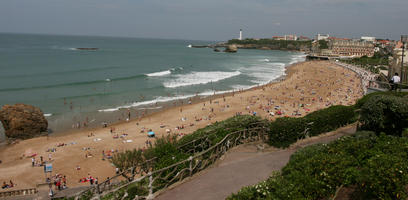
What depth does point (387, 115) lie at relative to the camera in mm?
9742

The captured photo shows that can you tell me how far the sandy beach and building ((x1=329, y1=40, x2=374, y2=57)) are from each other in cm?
8789

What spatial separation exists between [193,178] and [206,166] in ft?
3.54

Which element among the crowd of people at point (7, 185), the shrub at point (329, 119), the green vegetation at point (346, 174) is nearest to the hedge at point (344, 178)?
the green vegetation at point (346, 174)

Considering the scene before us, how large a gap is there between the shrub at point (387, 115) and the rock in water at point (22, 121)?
23.5 m

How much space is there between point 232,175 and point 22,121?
826 inches

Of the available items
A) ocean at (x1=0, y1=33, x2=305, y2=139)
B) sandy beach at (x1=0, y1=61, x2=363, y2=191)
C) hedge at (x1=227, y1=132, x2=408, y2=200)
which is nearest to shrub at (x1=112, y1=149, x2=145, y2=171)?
sandy beach at (x1=0, y1=61, x2=363, y2=191)

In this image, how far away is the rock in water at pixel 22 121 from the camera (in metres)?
22.4

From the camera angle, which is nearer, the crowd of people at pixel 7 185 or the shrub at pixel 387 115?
the shrub at pixel 387 115

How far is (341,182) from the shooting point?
19.9 ft

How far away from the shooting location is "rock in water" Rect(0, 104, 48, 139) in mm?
22422

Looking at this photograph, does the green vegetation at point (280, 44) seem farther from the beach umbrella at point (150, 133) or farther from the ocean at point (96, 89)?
the beach umbrella at point (150, 133)

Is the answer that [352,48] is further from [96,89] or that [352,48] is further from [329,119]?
[329,119]

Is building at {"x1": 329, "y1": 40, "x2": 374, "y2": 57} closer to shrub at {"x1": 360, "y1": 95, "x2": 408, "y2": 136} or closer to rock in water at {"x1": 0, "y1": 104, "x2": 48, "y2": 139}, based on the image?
rock in water at {"x1": 0, "y1": 104, "x2": 48, "y2": 139}

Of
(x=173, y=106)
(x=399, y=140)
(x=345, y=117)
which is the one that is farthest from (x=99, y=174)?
(x=173, y=106)
